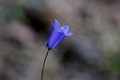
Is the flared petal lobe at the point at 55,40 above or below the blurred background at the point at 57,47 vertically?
below

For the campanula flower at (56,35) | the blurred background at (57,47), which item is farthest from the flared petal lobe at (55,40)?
the blurred background at (57,47)

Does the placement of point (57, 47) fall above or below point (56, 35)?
above

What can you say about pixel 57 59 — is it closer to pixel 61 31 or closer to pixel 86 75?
pixel 86 75

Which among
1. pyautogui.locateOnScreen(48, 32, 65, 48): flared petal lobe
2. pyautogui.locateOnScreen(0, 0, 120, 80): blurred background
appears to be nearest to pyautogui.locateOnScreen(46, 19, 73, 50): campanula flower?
pyautogui.locateOnScreen(48, 32, 65, 48): flared petal lobe

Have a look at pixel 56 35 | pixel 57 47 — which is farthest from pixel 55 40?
pixel 57 47

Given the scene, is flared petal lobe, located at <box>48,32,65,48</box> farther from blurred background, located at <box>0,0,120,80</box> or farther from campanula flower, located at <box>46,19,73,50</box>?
blurred background, located at <box>0,0,120,80</box>

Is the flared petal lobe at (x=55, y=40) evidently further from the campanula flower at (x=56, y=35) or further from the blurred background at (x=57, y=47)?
the blurred background at (x=57, y=47)

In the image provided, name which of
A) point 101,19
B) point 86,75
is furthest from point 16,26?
point 101,19

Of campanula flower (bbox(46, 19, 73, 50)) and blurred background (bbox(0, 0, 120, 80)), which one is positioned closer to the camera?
campanula flower (bbox(46, 19, 73, 50))

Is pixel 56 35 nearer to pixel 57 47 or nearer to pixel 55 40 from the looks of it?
pixel 55 40
